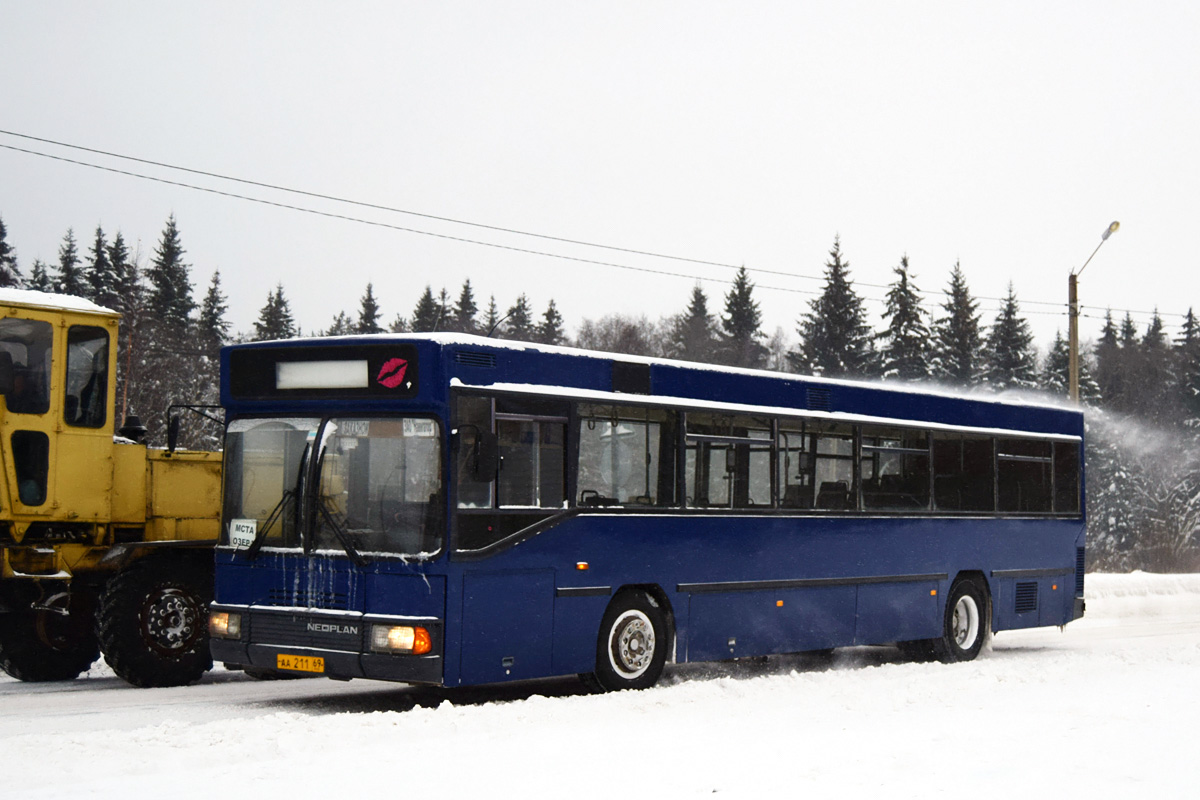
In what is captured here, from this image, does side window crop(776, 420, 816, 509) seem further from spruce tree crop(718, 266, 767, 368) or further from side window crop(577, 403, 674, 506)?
spruce tree crop(718, 266, 767, 368)

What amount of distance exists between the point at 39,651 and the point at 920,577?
30.3 ft

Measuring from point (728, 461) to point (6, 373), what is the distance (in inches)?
257

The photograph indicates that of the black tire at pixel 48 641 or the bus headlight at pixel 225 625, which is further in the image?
the black tire at pixel 48 641

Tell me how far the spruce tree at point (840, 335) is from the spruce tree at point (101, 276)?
3392 cm

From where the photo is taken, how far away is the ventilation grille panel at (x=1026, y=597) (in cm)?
1798

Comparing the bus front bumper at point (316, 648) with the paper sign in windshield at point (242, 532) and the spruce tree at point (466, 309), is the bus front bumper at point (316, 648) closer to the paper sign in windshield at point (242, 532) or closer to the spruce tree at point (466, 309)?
the paper sign in windshield at point (242, 532)

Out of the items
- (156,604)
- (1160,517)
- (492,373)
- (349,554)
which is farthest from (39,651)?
(1160,517)

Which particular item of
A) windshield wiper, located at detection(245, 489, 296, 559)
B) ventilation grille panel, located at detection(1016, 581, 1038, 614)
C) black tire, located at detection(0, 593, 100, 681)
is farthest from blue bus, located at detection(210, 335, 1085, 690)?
black tire, located at detection(0, 593, 100, 681)

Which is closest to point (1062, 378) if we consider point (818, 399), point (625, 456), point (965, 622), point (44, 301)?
point (965, 622)

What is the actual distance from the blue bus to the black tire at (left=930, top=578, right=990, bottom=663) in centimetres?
108

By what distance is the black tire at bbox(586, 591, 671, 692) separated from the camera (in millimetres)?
12281

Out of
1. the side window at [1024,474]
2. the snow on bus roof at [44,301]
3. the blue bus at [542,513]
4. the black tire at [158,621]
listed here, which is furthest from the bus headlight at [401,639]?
the side window at [1024,474]

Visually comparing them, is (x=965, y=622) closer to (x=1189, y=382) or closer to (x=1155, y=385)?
(x=1189, y=382)

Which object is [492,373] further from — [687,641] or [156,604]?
[156,604]
